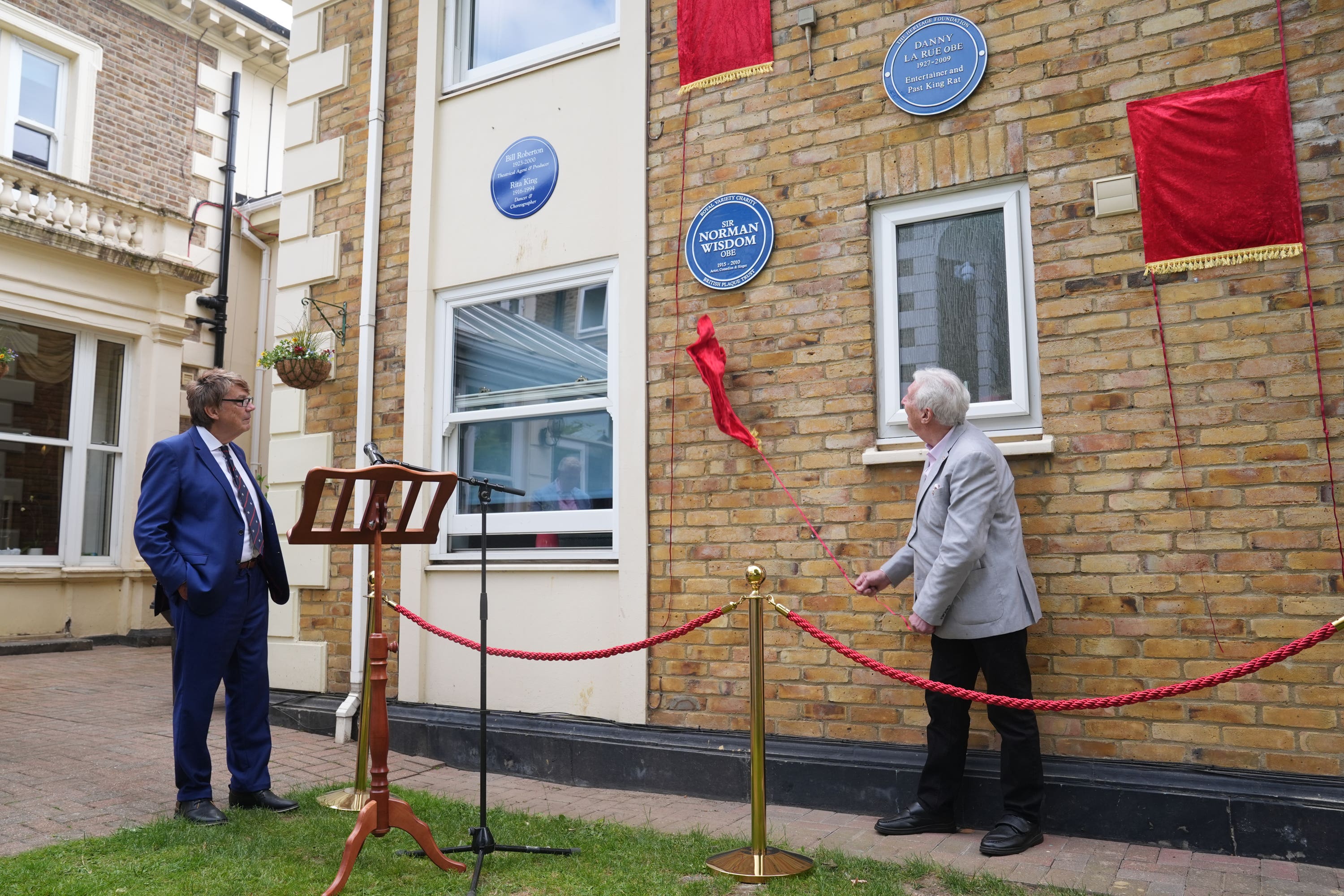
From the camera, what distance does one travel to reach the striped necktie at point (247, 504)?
4.80m

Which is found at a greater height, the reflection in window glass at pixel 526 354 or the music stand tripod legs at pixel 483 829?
the reflection in window glass at pixel 526 354

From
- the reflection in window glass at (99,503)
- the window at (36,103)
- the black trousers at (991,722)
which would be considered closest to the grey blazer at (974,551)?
the black trousers at (991,722)

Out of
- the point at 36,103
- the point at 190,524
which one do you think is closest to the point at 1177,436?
the point at 190,524

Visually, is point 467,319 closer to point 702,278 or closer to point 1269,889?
point 702,278

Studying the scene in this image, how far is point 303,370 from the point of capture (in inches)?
263

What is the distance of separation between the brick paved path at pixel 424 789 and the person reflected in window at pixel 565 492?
1624 millimetres

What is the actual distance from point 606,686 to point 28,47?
11950 millimetres

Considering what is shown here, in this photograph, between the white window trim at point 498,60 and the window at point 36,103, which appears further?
the window at point 36,103

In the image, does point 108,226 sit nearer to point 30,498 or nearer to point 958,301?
point 30,498

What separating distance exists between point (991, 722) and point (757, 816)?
4.18 feet

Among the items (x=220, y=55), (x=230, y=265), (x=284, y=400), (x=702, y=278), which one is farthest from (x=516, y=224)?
(x=220, y=55)

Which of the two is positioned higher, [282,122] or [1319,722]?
[282,122]

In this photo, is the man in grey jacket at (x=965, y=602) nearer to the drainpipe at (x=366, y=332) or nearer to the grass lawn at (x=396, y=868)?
the grass lawn at (x=396, y=868)

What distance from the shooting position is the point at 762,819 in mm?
3785
